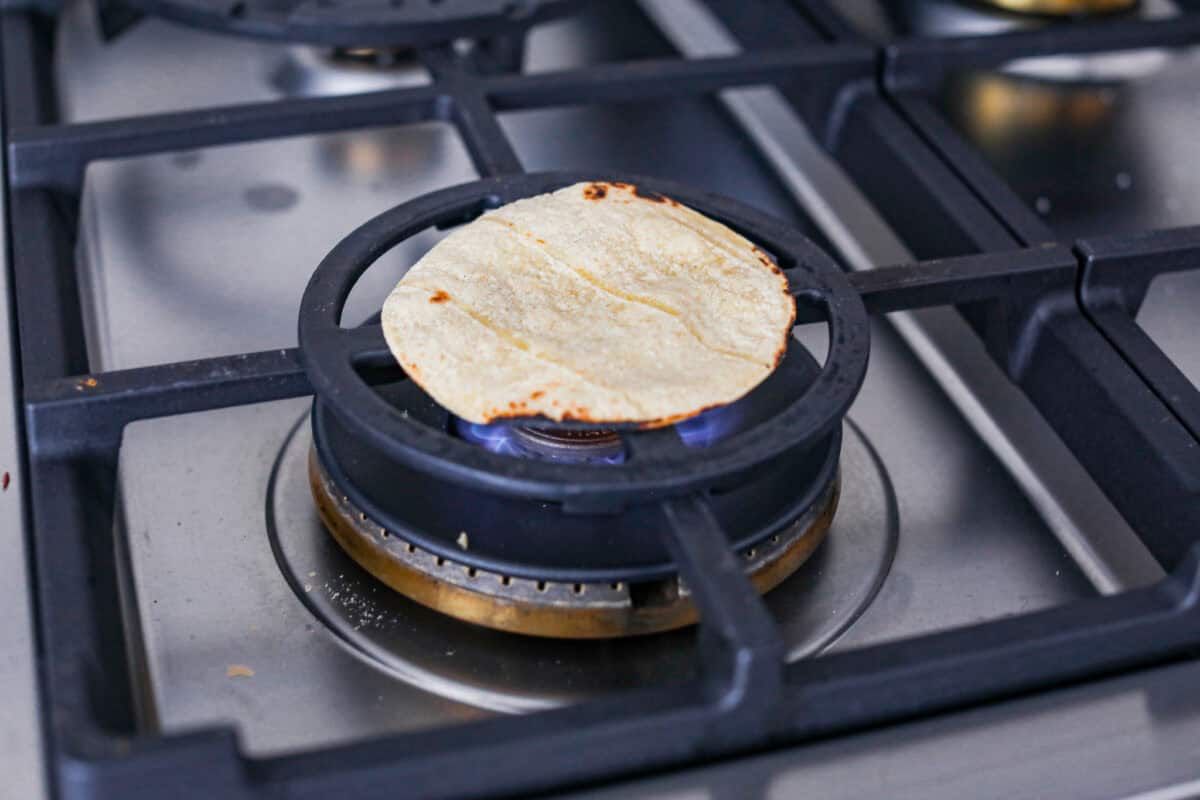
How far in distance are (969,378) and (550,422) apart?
0.29 metres

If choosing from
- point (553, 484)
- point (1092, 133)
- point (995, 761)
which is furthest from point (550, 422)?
point (1092, 133)

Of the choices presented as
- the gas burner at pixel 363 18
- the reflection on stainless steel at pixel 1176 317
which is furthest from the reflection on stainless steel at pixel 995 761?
the gas burner at pixel 363 18

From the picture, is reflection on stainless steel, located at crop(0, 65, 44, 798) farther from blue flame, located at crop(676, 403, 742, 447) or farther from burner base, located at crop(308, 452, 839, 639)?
blue flame, located at crop(676, 403, 742, 447)

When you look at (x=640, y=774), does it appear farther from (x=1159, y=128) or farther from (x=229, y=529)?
(x=1159, y=128)

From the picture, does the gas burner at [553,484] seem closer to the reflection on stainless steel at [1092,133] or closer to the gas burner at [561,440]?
the gas burner at [561,440]

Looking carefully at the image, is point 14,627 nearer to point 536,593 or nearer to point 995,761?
point 536,593

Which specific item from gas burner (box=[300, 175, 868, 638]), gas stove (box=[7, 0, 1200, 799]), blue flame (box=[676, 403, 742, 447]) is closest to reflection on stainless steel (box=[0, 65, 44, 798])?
gas stove (box=[7, 0, 1200, 799])

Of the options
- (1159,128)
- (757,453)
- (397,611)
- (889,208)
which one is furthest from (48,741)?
(1159,128)

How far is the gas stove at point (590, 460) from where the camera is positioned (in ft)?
1.59

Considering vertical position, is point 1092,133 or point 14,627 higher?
point 1092,133

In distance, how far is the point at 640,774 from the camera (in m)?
0.48

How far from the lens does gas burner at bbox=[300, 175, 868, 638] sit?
0.50 meters

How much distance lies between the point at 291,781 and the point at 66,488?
18 cm

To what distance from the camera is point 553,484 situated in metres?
0.49
